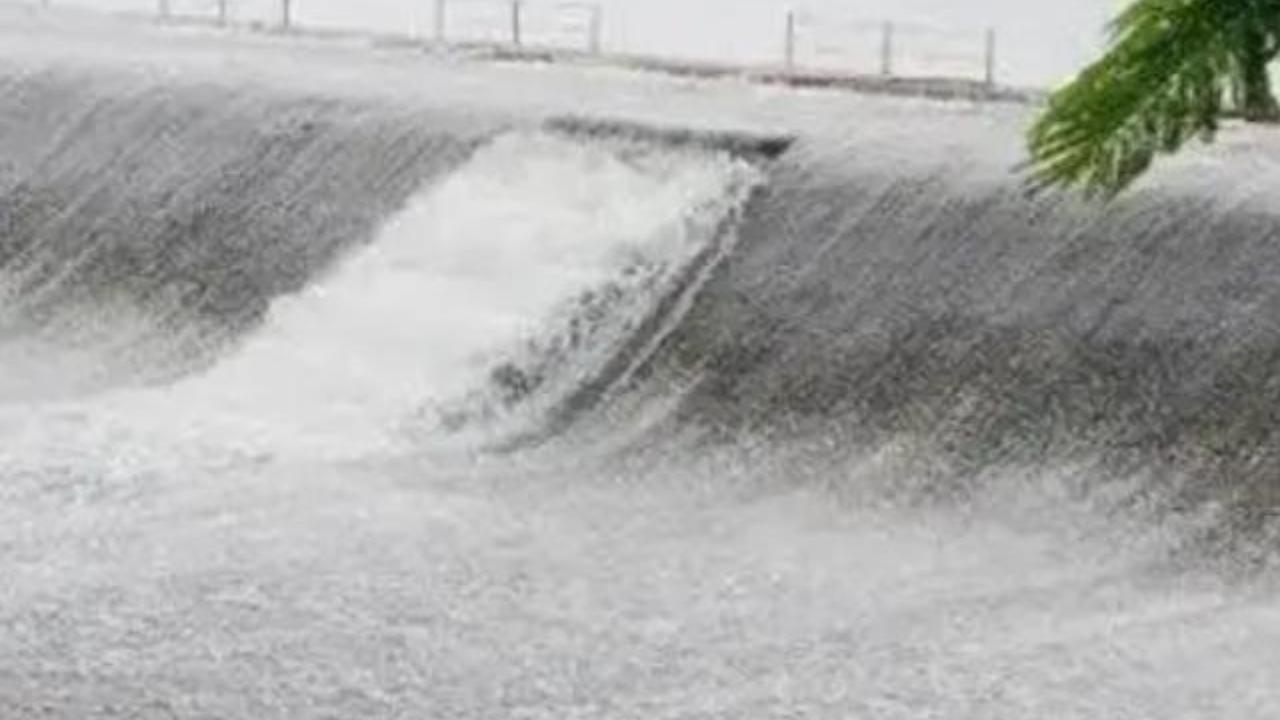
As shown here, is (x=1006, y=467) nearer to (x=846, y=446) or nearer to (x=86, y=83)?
(x=846, y=446)

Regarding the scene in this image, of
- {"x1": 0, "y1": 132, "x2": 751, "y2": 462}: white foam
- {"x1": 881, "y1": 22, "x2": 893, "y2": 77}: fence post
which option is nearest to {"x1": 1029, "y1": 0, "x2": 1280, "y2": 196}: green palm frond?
{"x1": 0, "y1": 132, "x2": 751, "y2": 462}: white foam

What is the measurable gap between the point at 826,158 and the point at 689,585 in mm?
4595

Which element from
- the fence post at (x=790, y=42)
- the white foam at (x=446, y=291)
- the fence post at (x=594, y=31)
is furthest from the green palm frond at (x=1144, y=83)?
the fence post at (x=594, y=31)

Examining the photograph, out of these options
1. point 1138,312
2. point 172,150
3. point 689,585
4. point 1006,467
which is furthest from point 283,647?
point 172,150

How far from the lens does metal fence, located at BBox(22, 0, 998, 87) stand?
19.0m

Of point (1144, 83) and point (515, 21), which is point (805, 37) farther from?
point (1144, 83)

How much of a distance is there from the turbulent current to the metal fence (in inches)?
152

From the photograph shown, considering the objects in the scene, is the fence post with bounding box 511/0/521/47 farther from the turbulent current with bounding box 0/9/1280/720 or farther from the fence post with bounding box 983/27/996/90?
the turbulent current with bounding box 0/9/1280/720

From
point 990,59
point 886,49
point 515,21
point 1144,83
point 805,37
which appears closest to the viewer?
point 1144,83

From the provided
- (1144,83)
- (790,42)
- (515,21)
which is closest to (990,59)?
(790,42)

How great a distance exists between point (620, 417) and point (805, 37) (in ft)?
40.5

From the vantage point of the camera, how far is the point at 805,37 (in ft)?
74.7

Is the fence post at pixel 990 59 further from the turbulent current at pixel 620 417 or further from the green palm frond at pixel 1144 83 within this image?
the green palm frond at pixel 1144 83

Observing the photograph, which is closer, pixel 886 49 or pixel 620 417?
pixel 620 417
